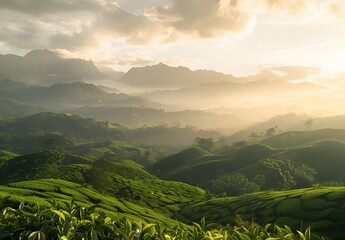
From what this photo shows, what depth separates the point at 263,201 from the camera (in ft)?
290

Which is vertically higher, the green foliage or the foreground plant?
the foreground plant

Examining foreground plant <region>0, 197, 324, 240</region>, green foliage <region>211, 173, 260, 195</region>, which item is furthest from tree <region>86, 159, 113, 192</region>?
foreground plant <region>0, 197, 324, 240</region>

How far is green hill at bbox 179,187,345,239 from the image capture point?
199ft

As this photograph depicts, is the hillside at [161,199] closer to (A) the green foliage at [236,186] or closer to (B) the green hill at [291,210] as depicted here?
(B) the green hill at [291,210]

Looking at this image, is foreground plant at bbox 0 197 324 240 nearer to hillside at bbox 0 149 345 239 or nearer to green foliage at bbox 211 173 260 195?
hillside at bbox 0 149 345 239

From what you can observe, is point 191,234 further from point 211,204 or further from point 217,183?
point 217,183

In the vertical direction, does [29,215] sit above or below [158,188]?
above

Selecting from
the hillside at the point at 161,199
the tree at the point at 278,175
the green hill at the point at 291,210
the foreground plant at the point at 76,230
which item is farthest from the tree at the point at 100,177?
the foreground plant at the point at 76,230

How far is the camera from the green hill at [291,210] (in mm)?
60531

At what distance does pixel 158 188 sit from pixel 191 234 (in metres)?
136

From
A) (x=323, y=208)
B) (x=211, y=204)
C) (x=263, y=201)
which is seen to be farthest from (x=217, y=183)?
(x=323, y=208)

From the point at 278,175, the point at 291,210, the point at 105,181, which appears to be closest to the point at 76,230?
the point at 291,210

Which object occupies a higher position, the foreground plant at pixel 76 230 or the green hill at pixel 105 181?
the foreground plant at pixel 76 230

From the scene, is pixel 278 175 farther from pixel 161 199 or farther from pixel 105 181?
pixel 105 181
